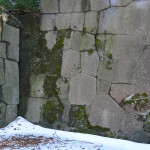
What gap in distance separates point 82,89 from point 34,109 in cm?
92

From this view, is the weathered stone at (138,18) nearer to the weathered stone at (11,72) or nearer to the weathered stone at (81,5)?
the weathered stone at (81,5)

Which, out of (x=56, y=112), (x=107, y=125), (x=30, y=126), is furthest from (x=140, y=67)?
(x=30, y=126)

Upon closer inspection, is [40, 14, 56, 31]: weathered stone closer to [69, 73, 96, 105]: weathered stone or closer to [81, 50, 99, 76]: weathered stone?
[81, 50, 99, 76]: weathered stone

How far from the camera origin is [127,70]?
12.8ft

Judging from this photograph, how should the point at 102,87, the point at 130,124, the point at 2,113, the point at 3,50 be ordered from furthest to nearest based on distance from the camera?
the point at 3,50 → the point at 2,113 → the point at 102,87 → the point at 130,124

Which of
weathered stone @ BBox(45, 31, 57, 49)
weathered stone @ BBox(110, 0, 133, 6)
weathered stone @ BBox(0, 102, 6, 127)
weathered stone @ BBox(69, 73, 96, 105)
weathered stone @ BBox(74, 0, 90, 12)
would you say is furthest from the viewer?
weathered stone @ BBox(45, 31, 57, 49)

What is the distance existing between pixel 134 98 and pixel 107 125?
55 centimetres

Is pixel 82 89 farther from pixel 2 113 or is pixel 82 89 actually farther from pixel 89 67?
pixel 2 113

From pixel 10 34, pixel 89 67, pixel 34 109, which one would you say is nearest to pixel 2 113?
pixel 34 109

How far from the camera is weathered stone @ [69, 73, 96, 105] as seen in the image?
13.7ft

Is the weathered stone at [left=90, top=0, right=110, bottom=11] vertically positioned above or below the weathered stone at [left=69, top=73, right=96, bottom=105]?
above

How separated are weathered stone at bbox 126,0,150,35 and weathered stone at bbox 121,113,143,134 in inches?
44.5

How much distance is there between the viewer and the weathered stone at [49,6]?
15.0 feet

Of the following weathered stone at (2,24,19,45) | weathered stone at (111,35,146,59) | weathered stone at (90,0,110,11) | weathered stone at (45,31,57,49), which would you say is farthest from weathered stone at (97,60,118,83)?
weathered stone at (2,24,19,45)
